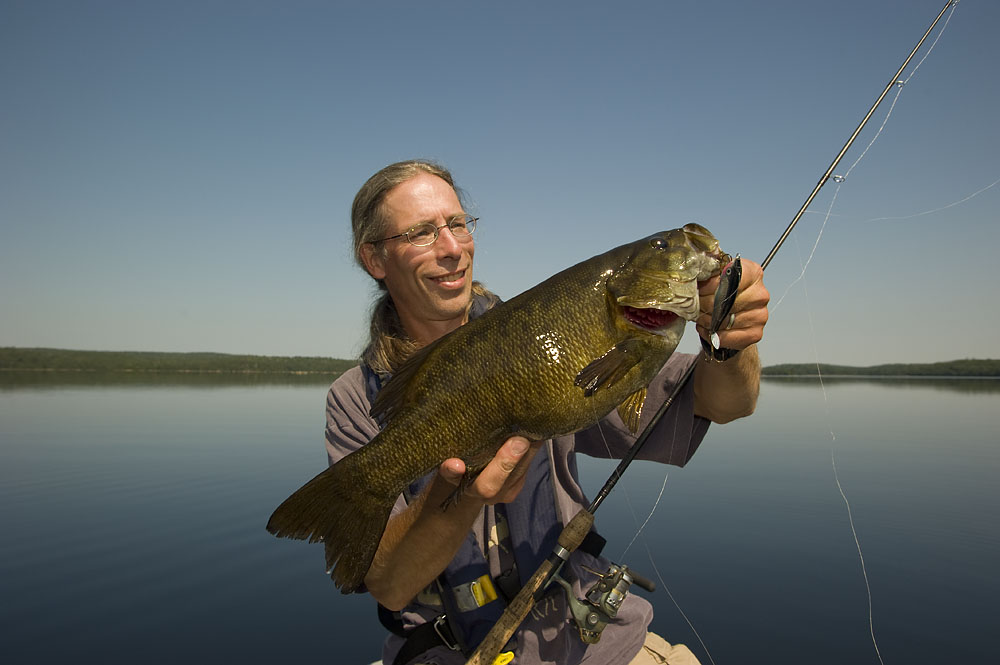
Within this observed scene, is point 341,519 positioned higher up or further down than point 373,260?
further down

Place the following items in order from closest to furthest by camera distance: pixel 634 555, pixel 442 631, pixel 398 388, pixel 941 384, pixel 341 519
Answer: pixel 341 519
pixel 398 388
pixel 442 631
pixel 634 555
pixel 941 384

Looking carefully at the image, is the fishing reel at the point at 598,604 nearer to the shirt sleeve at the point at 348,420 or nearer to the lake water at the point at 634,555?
the shirt sleeve at the point at 348,420

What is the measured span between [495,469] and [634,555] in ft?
28.0

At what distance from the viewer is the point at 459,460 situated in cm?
245

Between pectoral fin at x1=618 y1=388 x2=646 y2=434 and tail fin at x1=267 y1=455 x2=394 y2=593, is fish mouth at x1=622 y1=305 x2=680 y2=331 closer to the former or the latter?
pectoral fin at x1=618 y1=388 x2=646 y2=434

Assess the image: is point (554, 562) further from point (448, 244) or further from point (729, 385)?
point (448, 244)

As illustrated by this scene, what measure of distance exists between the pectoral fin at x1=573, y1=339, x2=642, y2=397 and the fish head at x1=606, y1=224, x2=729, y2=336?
14 cm

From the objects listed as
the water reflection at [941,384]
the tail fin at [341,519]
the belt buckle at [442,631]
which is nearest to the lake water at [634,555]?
the belt buckle at [442,631]

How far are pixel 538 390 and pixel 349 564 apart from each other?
109 cm

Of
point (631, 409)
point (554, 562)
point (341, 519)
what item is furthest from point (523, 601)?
point (631, 409)

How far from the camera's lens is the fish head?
7.81ft

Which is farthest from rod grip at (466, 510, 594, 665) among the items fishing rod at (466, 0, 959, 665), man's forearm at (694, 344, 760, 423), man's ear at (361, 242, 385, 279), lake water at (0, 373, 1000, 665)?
lake water at (0, 373, 1000, 665)

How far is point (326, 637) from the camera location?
26.3 ft

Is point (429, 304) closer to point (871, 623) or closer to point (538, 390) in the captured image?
point (538, 390)
